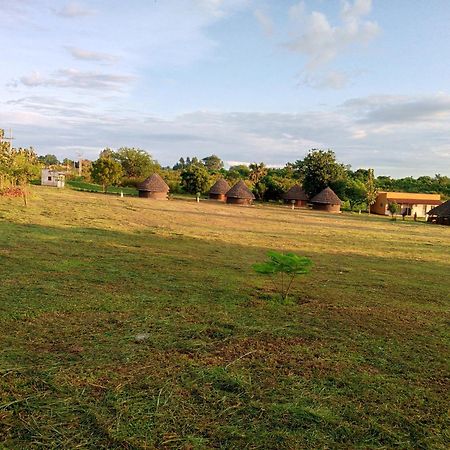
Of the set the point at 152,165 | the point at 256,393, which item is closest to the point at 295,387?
the point at 256,393

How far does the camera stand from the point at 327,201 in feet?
154

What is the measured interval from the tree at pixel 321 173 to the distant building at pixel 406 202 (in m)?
5.62

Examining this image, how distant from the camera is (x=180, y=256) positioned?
37.7 ft

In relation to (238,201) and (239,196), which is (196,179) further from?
(239,196)

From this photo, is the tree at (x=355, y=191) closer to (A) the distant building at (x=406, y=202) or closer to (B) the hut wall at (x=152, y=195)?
(A) the distant building at (x=406, y=202)

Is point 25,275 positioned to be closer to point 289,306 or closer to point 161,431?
point 289,306

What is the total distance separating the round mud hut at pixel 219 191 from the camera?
5139 cm

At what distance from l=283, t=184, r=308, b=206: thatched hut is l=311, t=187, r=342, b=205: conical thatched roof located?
380 centimetres

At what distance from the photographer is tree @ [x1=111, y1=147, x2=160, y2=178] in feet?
209

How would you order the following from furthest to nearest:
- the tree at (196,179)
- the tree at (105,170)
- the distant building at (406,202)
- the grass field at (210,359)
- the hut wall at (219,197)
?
the tree at (196,179)
the hut wall at (219,197)
the distant building at (406,202)
the tree at (105,170)
the grass field at (210,359)

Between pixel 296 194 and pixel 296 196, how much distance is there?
0.34 meters

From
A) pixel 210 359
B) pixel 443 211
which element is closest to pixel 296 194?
pixel 443 211

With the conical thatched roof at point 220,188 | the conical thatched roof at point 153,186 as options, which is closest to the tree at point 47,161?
the conical thatched roof at point 153,186

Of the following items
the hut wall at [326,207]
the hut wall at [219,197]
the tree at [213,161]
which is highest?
the tree at [213,161]
